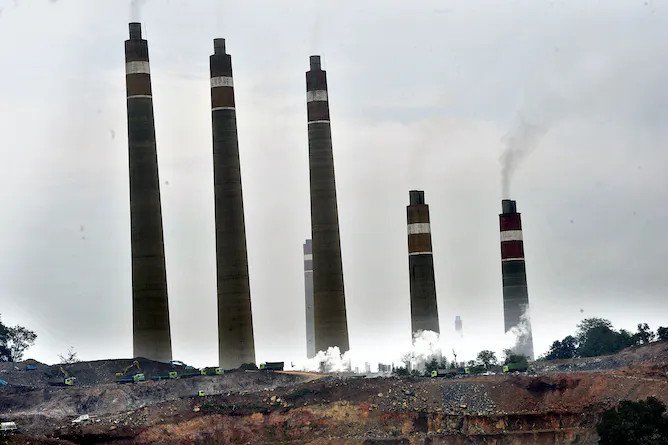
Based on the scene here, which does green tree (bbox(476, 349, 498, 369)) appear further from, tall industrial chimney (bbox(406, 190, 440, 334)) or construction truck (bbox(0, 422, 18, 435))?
construction truck (bbox(0, 422, 18, 435))

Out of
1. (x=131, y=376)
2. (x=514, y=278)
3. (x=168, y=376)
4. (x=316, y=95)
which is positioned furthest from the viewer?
(x=514, y=278)

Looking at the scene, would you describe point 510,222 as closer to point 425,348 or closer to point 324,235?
point 425,348

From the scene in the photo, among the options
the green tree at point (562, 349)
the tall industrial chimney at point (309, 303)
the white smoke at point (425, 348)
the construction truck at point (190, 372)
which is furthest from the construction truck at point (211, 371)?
the tall industrial chimney at point (309, 303)

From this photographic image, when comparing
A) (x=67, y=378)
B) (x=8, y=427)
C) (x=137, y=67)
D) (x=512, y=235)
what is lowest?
(x=8, y=427)

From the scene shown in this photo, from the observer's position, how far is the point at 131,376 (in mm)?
97125

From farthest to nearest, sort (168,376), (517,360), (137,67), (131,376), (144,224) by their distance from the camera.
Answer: (137,67) → (144,224) → (517,360) → (168,376) → (131,376)

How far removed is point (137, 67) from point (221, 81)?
19.3 ft

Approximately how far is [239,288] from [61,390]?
50.1 ft

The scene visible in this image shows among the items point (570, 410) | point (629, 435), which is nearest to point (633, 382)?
point (570, 410)

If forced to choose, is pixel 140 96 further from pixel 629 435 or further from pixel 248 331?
→ pixel 629 435

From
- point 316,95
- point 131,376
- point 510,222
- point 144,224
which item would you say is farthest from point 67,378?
point 510,222

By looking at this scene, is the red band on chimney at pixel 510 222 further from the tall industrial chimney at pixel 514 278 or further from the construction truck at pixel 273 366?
the construction truck at pixel 273 366

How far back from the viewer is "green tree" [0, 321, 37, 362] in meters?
113

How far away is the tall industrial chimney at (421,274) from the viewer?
106 metres
